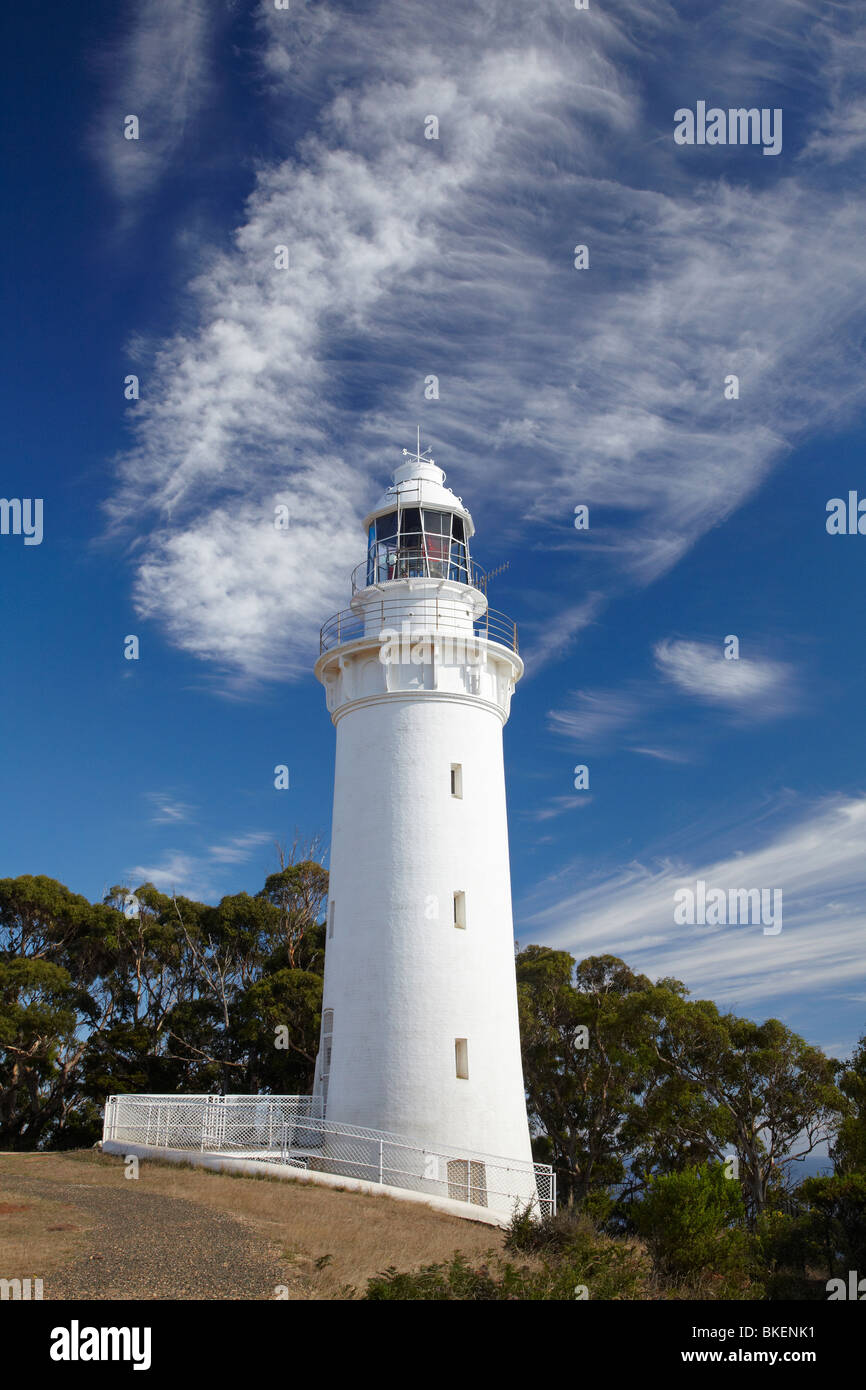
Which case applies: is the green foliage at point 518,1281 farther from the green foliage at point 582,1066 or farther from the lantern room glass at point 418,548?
the green foliage at point 582,1066

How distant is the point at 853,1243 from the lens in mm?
18688

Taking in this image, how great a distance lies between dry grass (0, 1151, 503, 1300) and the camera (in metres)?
11.6

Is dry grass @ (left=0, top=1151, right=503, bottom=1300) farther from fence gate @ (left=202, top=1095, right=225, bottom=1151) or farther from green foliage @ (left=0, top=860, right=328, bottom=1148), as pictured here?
green foliage @ (left=0, top=860, right=328, bottom=1148)

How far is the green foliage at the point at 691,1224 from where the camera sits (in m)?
Result: 15.6

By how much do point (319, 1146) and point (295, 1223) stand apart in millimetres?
8248

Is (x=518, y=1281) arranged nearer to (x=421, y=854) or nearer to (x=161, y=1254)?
(x=161, y=1254)

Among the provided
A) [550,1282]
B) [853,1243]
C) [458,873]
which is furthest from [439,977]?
[550,1282]

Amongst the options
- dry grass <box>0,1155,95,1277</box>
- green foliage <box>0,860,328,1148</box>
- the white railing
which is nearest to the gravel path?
dry grass <box>0,1155,95,1277</box>

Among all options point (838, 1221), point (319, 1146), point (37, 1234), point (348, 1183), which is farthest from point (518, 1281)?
point (319, 1146)

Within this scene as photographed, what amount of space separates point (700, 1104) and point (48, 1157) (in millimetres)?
18615

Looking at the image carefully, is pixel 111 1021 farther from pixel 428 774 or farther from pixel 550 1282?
pixel 550 1282

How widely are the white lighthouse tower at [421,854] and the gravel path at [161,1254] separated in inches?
272

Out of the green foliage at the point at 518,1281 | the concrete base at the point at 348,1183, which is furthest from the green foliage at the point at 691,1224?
the concrete base at the point at 348,1183

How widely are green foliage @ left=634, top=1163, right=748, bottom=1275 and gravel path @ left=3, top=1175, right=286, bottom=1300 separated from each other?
663 cm
